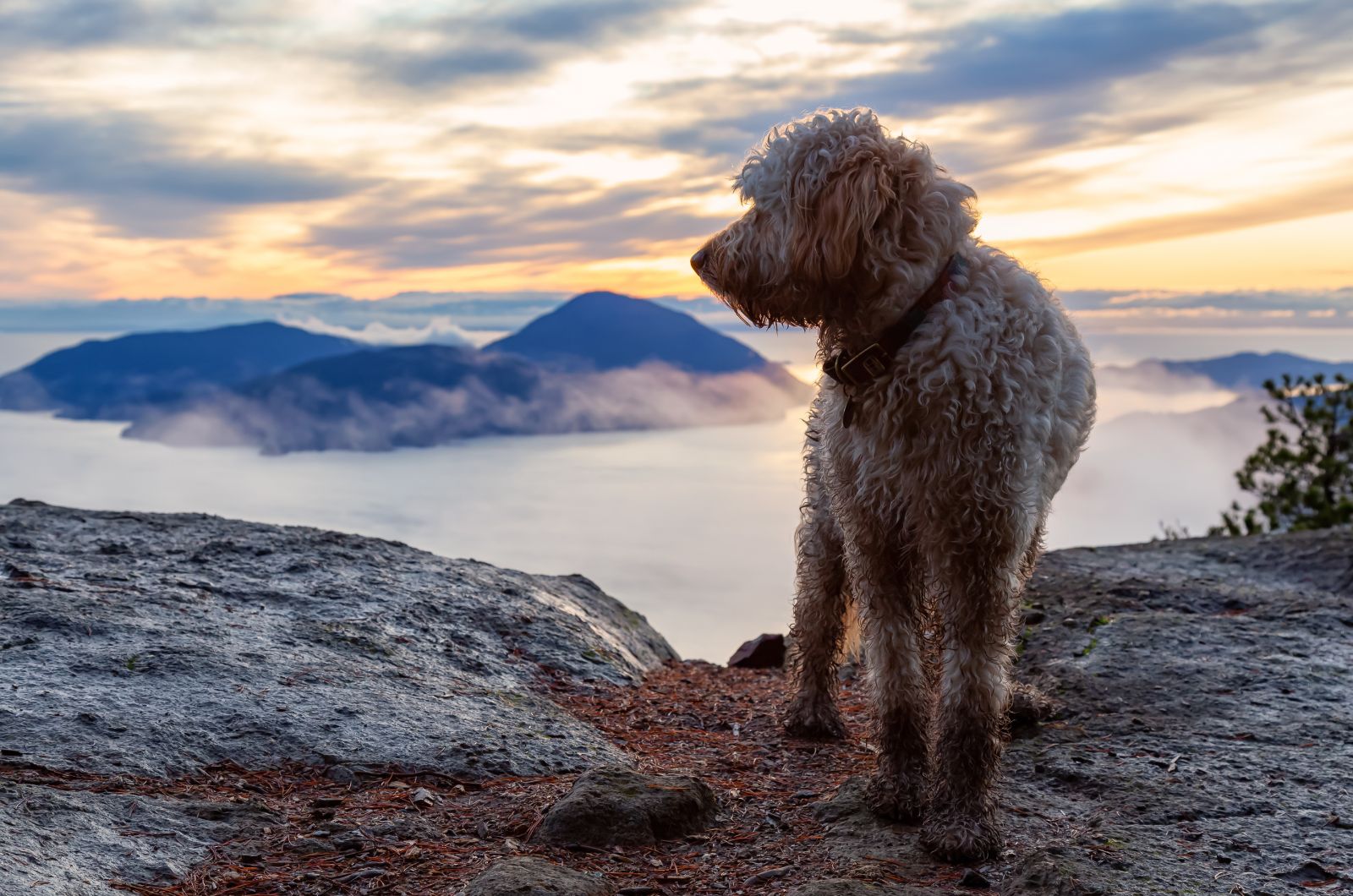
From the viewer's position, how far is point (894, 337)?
4.59m

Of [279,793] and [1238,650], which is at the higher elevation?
[1238,650]

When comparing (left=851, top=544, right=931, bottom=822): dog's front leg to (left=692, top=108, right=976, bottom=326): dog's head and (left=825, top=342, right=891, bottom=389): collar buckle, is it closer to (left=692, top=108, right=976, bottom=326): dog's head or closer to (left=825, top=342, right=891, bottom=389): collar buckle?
(left=825, top=342, right=891, bottom=389): collar buckle

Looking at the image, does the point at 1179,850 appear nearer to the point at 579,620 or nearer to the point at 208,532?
the point at 579,620

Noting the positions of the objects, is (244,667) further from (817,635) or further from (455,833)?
(817,635)

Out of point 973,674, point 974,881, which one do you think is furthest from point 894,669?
point 974,881

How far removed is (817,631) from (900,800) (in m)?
1.72

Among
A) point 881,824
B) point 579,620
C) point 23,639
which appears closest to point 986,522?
point 881,824

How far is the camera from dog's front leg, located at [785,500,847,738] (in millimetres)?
6547

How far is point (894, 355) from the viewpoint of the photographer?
4578 millimetres

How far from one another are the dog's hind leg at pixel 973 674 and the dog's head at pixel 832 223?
1.26 metres

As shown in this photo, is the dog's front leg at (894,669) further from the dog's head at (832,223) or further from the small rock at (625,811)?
the dog's head at (832,223)

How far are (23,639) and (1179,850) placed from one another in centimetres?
631

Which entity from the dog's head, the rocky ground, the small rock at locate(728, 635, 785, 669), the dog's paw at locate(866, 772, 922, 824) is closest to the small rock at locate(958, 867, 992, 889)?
the rocky ground

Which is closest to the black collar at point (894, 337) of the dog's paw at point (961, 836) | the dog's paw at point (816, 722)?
the dog's paw at point (961, 836)
